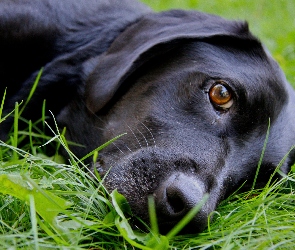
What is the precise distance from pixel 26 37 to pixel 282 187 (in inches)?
68.9

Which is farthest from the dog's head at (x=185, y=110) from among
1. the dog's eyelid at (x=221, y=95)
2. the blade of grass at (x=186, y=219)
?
the blade of grass at (x=186, y=219)

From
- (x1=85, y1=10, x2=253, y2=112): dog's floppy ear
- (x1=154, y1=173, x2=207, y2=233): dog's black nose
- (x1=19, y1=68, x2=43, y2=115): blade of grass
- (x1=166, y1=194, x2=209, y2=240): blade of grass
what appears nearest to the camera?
(x1=166, y1=194, x2=209, y2=240): blade of grass

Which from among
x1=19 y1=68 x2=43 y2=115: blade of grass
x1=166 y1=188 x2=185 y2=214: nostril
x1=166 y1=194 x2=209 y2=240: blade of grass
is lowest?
x1=19 y1=68 x2=43 y2=115: blade of grass

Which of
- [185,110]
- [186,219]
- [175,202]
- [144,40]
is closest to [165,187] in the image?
[175,202]

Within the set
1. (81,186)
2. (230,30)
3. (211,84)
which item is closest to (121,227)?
(81,186)

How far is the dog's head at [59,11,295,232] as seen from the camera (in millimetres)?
2189

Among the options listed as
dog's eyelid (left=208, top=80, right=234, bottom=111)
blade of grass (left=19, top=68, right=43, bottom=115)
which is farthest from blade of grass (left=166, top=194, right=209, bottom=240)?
blade of grass (left=19, top=68, right=43, bottom=115)

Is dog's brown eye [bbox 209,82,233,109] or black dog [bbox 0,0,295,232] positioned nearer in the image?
black dog [bbox 0,0,295,232]

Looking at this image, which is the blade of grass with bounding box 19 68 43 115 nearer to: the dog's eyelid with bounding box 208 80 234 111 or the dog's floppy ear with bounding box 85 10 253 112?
the dog's floppy ear with bounding box 85 10 253 112

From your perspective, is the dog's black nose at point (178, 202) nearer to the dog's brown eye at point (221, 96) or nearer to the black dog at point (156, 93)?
the black dog at point (156, 93)

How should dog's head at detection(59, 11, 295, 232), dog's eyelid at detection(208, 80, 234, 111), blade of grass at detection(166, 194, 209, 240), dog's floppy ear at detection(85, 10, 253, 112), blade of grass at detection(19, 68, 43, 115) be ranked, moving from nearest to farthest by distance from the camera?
blade of grass at detection(166, 194, 209, 240), dog's head at detection(59, 11, 295, 232), dog's eyelid at detection(208, 80, 234, 111), dog's floppy ear at detection(85, 10, 253, 112), blade of grass at detection(19, 68, 43, 115)

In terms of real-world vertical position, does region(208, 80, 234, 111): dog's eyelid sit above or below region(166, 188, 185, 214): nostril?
above

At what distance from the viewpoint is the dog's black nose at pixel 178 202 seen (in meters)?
1.89

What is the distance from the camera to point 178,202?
6.26 feet
